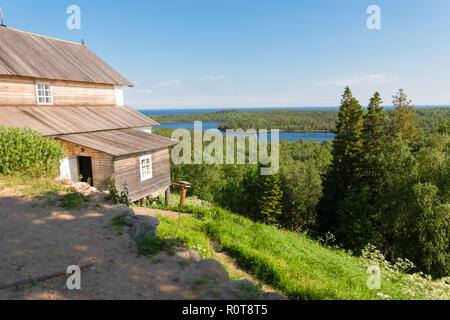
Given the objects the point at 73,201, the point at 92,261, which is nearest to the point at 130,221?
the point at 92,261

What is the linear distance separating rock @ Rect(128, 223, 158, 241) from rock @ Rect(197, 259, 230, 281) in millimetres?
1538

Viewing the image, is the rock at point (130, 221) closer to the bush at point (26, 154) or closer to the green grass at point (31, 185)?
the green grass at point (31, 185)

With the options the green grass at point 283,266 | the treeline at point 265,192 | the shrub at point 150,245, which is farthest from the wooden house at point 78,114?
the treeline at point 265,192

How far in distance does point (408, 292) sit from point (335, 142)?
887 inches

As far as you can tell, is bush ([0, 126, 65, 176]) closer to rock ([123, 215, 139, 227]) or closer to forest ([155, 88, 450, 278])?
rock ([123, 215, 139, 227])

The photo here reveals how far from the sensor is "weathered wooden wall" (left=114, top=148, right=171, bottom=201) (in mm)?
16422

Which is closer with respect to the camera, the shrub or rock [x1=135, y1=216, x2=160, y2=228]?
the shrub

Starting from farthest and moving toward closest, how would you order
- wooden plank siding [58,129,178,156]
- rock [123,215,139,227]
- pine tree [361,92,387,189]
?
pine tree [361,92,387,189], wooden plank siding [58,129,178,156], rock [123,215,139,227]

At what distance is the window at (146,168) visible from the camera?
60.7ft

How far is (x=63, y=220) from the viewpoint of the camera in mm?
6688

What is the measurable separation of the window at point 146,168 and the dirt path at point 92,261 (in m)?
11.6

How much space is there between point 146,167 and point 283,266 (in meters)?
14.6

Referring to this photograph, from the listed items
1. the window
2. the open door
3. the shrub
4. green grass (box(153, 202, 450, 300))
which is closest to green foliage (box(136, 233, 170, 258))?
the shrub

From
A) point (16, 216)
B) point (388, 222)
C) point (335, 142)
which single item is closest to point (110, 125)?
→ point (16, 216)
